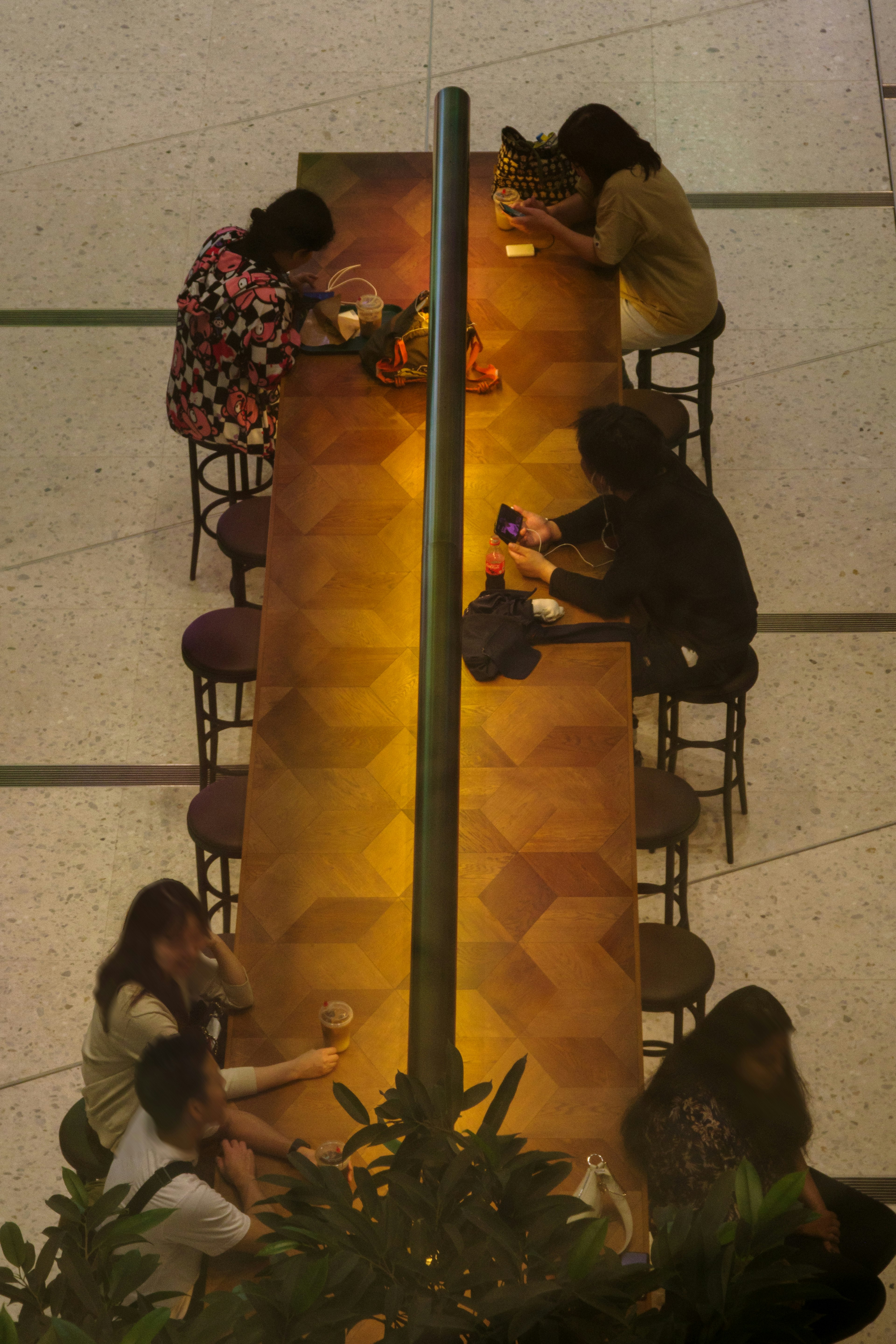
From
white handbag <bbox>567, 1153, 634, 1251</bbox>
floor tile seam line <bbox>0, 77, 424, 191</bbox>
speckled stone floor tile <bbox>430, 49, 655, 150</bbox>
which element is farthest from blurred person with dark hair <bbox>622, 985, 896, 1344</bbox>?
floor tile seam line <bbox>0, 77, 424, 191</bbox>

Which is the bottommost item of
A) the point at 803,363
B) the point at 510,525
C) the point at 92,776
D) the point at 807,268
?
the point at 92,776

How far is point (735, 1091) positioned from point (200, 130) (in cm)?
516

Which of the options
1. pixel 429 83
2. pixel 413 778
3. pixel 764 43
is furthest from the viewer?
pixel 764 43

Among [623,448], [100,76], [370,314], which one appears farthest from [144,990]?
[100,76]

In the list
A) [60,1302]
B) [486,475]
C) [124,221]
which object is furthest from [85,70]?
[60,1302]

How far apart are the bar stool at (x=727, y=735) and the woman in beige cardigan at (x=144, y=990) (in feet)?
5.19

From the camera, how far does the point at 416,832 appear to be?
3.16 feet

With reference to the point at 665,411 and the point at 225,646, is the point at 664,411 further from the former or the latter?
the point at 225,646

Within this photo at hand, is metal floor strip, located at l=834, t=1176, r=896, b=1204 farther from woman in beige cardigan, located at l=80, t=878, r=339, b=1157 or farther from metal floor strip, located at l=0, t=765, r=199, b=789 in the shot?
metal floor strip, located at l=0, t=765, r=199, b=789

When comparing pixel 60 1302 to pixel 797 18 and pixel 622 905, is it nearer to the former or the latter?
pixel 622 905

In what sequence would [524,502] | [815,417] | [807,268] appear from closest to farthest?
[524,502] → [815,417] → [807,268]

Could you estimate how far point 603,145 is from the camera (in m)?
4.14

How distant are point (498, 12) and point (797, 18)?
151cm

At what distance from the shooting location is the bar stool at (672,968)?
3098 mm
